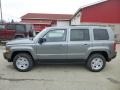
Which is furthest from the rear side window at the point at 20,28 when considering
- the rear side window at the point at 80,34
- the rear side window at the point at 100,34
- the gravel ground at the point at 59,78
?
the rear side window at the point at 100,34

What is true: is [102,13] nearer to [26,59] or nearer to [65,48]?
[65,48]

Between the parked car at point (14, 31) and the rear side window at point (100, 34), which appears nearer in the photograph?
the rear side window at point (100, 34)

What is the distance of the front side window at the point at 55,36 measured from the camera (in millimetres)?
8051

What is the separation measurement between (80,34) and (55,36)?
3.22ft

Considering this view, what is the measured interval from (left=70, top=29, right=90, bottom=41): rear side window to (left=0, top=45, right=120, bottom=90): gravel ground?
1.28 metres

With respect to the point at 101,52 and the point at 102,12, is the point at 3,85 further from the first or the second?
the point at 102,12

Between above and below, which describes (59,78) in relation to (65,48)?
below

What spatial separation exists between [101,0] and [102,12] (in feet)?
4.31

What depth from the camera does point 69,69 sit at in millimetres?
8500

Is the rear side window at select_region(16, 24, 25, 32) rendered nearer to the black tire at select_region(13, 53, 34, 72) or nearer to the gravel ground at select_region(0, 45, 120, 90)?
the gravel ground at select_region(0, 45, 120, 90)

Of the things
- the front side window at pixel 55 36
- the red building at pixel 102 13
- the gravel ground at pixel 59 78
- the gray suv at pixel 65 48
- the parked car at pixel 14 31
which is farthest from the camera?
the red building at pixel 102 13

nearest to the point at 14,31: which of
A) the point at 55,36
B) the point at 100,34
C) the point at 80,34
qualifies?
the point at 55,36

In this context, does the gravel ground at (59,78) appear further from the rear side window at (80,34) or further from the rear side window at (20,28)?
the rear side window at (20,28)

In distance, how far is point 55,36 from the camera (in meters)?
8.11
